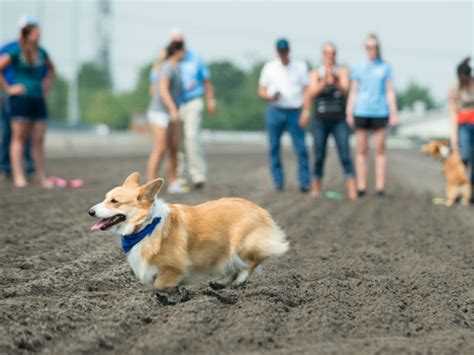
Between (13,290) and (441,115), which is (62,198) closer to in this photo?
(13,290)

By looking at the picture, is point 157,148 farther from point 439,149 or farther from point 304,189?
point 439,149

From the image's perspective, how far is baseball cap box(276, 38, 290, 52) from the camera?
1120cm

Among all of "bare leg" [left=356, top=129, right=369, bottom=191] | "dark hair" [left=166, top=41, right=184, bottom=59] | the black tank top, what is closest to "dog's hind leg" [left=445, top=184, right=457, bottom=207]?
"bare leg" [left=356, top=129, right=369, bottom=191]

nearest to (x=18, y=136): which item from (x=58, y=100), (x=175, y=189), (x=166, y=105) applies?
(x=166, y=105)

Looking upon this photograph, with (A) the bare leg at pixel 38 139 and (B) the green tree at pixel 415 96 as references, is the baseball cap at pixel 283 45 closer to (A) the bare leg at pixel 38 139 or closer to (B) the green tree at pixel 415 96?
(A) the bare leg at pixel 38 139

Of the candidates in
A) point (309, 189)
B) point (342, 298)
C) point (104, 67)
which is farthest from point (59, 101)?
point (342, 298)

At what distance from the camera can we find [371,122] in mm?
11102

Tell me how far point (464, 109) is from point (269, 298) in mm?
6809

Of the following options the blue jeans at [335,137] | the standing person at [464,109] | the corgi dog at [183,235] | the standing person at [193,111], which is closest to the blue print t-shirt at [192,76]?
the standing person at [193,111]

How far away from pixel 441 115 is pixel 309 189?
92.4 metres

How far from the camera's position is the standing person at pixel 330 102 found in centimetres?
1080

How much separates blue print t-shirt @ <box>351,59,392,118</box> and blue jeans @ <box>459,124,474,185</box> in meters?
1.09

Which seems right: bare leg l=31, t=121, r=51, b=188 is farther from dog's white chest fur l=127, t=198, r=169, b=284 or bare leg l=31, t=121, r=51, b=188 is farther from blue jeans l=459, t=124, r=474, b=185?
dog's white chest fur l=127, t=198, r=169, b=284

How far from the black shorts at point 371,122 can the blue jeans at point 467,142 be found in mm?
1057
